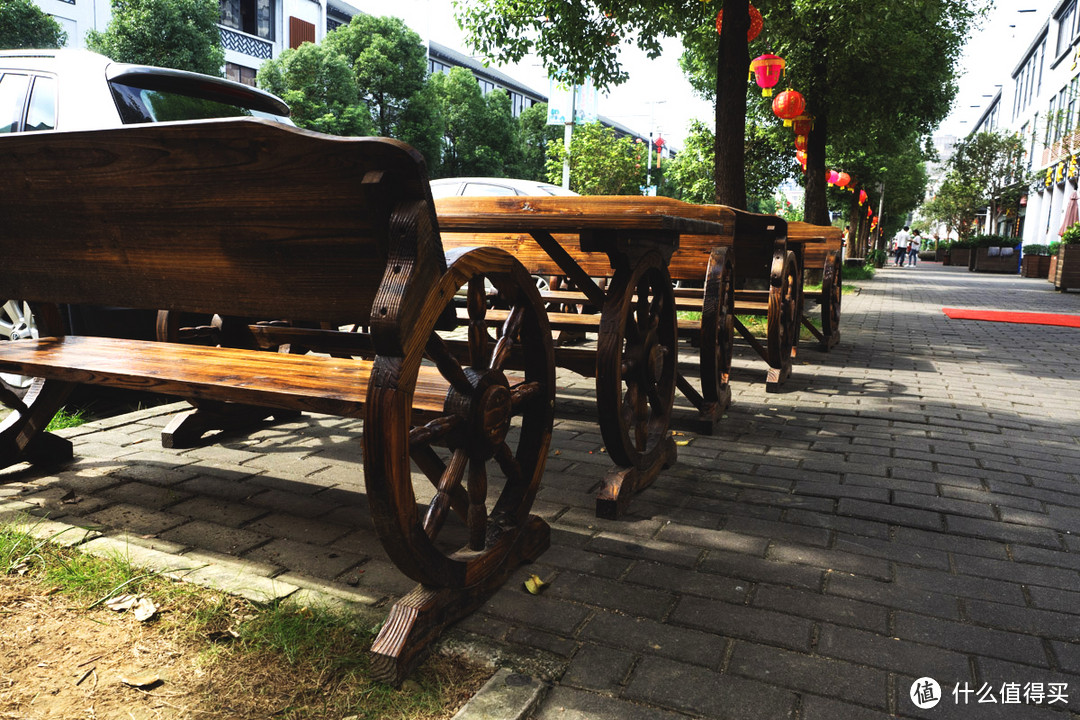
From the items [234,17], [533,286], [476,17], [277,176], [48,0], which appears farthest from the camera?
[234,17]

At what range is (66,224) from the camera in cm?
→ 266

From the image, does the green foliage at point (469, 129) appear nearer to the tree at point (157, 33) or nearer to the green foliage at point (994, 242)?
the tree at point (157, 33)

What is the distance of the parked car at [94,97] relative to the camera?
450 cm

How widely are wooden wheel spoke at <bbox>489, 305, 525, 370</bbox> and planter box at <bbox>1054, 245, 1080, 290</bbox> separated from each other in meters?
21.7

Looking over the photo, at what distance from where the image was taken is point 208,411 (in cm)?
410

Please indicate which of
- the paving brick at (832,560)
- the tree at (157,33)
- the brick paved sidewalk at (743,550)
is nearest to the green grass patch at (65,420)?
the brick paved sidewalk at (743,550)

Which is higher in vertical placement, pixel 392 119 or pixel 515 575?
pixel 392 119

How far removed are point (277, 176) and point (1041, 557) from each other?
→ 2.88m

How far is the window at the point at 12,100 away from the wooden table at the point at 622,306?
2766 millimetres

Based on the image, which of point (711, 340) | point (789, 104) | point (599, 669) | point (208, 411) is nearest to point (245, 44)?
point (789, 104)

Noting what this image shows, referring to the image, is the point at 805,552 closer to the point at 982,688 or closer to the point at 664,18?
the point at 982,688

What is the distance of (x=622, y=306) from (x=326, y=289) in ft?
4.24

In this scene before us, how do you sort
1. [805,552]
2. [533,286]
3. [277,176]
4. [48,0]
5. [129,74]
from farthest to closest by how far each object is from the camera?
[48,0], [129,74], [805,552], [533,286], [277,176]

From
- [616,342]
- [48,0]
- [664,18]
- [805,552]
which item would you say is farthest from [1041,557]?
[48,0]
